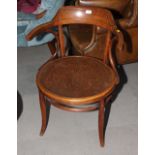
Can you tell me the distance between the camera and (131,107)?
88.8 inches

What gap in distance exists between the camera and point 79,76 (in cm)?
184

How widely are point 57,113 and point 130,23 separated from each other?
92cm

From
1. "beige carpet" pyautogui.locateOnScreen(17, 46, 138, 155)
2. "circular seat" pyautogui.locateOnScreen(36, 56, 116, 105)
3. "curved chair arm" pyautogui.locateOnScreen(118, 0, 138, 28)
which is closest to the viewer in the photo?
"circular seat" pyautogui.locateOnScreen(36, 56, 116, 105)

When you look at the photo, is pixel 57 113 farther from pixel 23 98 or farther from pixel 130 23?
pixel 130 23

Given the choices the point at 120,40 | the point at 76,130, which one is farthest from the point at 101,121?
the point at 120,40

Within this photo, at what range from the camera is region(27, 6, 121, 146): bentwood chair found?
1701 millimetres

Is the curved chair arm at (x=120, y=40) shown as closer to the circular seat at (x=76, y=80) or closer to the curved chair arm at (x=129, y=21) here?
the circular seat at (x=76, y=80)

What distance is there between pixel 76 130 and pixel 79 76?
444mm

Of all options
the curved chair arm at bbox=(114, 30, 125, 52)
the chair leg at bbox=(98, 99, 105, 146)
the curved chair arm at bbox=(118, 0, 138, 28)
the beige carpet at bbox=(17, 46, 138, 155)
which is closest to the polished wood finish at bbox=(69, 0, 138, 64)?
the curved chair arm at bbox=(118, 0, 138, 28)

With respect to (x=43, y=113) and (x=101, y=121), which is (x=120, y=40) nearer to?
(x=101, y=121)

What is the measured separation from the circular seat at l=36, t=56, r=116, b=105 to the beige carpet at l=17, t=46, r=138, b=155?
1.36 feet

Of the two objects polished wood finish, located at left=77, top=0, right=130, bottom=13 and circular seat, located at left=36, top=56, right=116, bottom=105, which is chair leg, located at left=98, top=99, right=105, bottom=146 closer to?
circular seat, located at left=36, top=56, right=116, bottom=105

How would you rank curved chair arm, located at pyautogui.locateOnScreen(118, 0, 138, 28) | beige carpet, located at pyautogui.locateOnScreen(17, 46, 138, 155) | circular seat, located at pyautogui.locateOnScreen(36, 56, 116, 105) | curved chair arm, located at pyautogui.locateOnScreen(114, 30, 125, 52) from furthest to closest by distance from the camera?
curved chair arm, located at pyautogui.locateOnScreen(118, 0, 138, 28) < beige carpet, located at pyautogui.locateOnScreen(17, 46, 138, 155) < curved chair arm, located at pyautogui.locateOnScreen(114, 30, 125, 52) < circular seat, located at pyautogui.locateOnScreen(36, 56, 116, 105)
